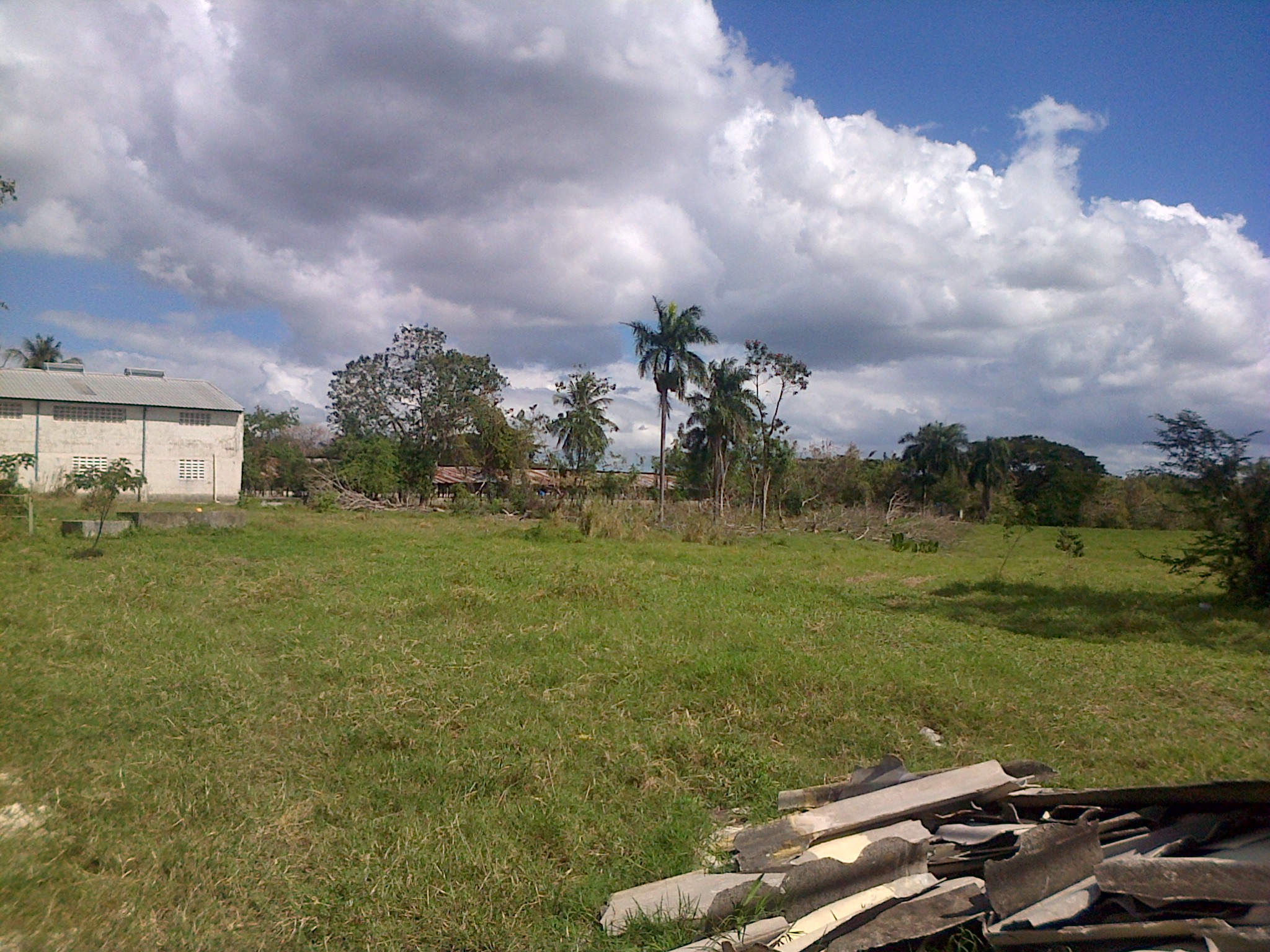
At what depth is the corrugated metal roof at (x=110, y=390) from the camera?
32.7 meters

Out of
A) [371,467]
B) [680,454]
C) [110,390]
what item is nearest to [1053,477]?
[680,454]

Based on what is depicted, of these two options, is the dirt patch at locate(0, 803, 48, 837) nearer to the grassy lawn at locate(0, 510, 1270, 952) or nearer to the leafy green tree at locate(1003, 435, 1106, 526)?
the grassy lawn at locate(0, 510, 1270, 952)

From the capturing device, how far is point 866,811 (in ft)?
13.0

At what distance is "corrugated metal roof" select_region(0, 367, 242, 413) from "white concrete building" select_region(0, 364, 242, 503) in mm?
41

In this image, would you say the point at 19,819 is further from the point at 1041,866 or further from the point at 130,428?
→ the point at 130,428

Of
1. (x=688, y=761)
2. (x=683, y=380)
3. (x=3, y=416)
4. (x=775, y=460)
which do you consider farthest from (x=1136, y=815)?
(x=3, y=416)

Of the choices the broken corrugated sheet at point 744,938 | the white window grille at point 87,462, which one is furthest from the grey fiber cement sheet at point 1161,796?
the white window grille at point 87,462

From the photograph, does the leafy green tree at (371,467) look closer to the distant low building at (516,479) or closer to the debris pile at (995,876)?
the distant low building at (516,479)

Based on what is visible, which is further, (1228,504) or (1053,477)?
(1053,477)

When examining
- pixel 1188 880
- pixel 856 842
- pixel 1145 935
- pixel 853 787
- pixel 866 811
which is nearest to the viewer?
pixel 1145 935

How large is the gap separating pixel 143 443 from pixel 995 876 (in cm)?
3847

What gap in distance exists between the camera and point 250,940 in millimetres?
3166

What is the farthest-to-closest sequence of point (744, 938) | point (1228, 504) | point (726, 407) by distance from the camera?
point (726, 407)
point (1228, 504)
point (744, 938)

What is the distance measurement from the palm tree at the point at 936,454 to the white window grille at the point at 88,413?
1572 inches
